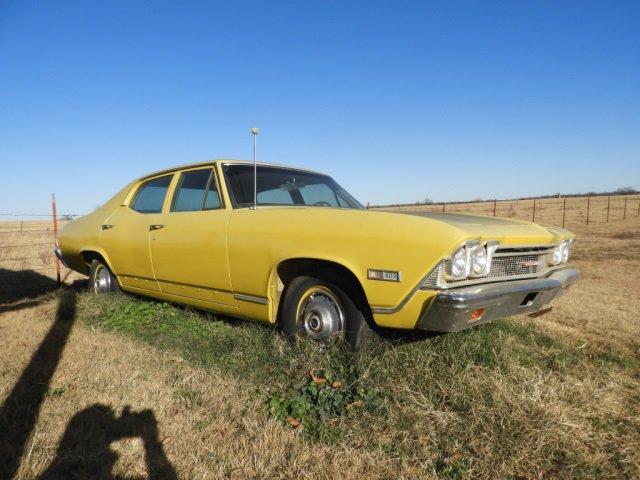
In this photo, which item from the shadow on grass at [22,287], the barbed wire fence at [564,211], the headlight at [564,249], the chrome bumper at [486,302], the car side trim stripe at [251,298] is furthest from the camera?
the barbed wire fence at [564,211]

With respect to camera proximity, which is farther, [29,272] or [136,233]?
[29,272]

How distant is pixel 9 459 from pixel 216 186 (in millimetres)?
2371

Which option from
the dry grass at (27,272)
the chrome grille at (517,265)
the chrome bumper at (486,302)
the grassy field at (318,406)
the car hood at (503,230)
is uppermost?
the car hood at (503,230)

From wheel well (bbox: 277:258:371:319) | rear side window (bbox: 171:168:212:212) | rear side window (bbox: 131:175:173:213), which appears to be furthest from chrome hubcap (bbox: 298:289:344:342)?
→ rear side window (bbox: 131:175:173:213)

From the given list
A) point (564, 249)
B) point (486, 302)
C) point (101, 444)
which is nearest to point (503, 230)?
point (486, 302)

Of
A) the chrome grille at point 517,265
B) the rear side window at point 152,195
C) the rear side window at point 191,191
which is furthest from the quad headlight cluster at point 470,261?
the rear side window at point 152,195

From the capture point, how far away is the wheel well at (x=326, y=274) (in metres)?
3.00

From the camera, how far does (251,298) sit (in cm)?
348

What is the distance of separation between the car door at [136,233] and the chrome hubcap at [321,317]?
1.93m

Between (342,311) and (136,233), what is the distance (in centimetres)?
260

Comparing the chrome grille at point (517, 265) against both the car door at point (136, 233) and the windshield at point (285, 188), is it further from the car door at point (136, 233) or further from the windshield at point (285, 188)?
the car door at point (136, 233)

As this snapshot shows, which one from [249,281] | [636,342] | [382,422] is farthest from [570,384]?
[249,281]

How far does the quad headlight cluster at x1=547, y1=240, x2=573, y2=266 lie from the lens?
11.2 ft

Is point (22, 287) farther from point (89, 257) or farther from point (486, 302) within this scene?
point (486, 302)
